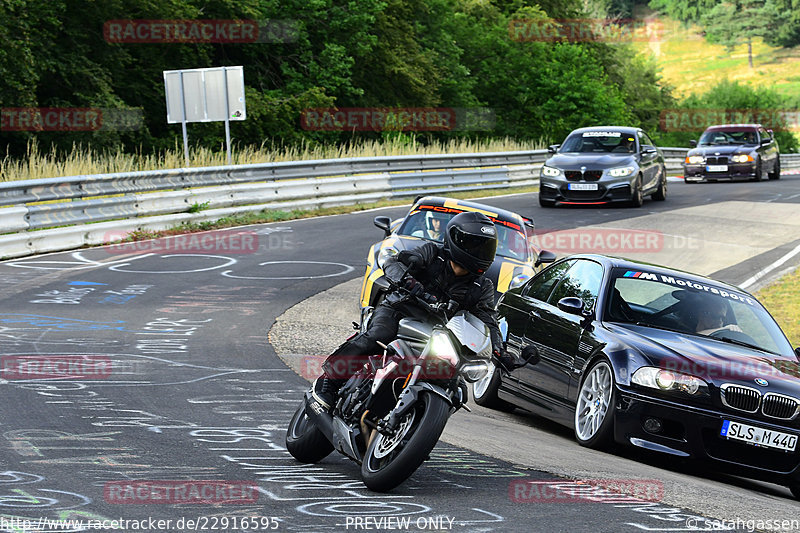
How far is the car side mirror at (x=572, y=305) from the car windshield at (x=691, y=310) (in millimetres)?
224

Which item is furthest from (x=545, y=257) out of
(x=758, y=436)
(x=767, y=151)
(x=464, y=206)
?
(x=767, y=151)

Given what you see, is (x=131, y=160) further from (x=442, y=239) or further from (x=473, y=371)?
(x=473, y=371)

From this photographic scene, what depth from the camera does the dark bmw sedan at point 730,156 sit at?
115 ft

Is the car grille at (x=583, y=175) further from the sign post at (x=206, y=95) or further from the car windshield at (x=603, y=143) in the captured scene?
the sign post at (x=206, y=95)

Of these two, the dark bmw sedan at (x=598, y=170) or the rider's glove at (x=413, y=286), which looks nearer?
the rider's glove at (x=413, y=286)

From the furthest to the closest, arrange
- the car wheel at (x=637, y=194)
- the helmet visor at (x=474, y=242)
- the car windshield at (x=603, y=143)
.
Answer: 1. the car windshield at (x=603, y=143)
2. the car wheel at (x=637, y=194)
3. the helmet visor at (x=474, y=242)

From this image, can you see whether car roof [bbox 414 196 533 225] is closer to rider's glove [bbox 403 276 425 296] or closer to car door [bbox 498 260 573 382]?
car door [bbox 498 260 573 382]

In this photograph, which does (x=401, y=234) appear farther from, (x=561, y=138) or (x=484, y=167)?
(x=561, y=138)

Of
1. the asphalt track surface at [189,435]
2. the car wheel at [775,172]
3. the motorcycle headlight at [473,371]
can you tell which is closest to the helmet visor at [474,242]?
the motorcycle headlight at [473,371]

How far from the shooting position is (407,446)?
539 cm

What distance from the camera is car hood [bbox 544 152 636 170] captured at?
967 inches

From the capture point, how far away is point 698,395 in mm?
7137

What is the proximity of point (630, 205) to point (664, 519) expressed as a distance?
69.8ft

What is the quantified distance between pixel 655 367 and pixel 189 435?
10.4ft
